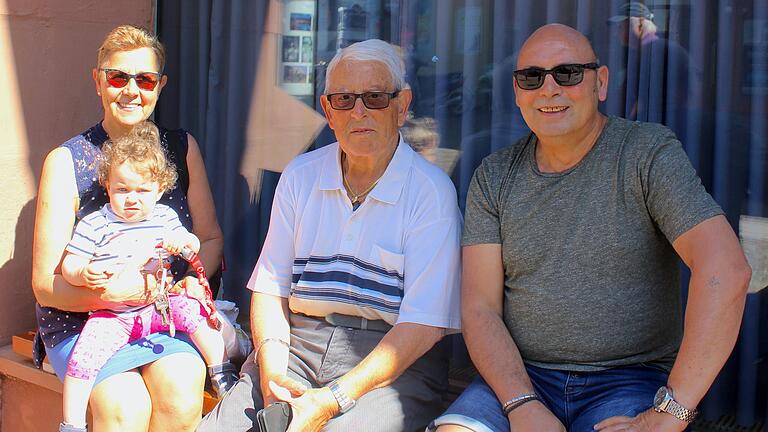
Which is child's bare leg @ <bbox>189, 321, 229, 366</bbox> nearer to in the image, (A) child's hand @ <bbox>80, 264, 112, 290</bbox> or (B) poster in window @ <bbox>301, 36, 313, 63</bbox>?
(A) child's hand @ <bbox>80, 264, 112, 290</bbox>

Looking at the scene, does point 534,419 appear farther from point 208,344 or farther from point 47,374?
point 47,374

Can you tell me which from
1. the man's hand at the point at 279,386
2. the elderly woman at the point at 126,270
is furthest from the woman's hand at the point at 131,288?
the man's hand at the point at 279,386

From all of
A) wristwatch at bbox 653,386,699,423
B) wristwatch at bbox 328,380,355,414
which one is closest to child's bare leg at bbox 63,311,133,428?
wristwatch at bbox 328,380,355,414

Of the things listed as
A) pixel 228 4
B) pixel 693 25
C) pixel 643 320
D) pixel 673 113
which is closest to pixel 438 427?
pixel 643 320

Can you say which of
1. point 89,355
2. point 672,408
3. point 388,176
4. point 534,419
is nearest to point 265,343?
point 89,355

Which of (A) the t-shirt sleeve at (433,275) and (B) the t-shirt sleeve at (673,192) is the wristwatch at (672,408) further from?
(A) the t-shirt sleeve at (433,275)

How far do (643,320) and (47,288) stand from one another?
201 centimetres

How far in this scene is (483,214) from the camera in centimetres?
280

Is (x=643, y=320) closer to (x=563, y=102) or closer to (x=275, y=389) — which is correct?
(x=563, y=102)

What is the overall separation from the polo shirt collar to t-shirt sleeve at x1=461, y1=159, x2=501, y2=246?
0.24 m

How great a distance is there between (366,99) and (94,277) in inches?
41.5

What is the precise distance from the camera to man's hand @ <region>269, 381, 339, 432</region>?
2.63 meters

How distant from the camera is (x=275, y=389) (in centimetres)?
275

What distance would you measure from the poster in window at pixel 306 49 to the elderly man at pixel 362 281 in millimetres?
951
